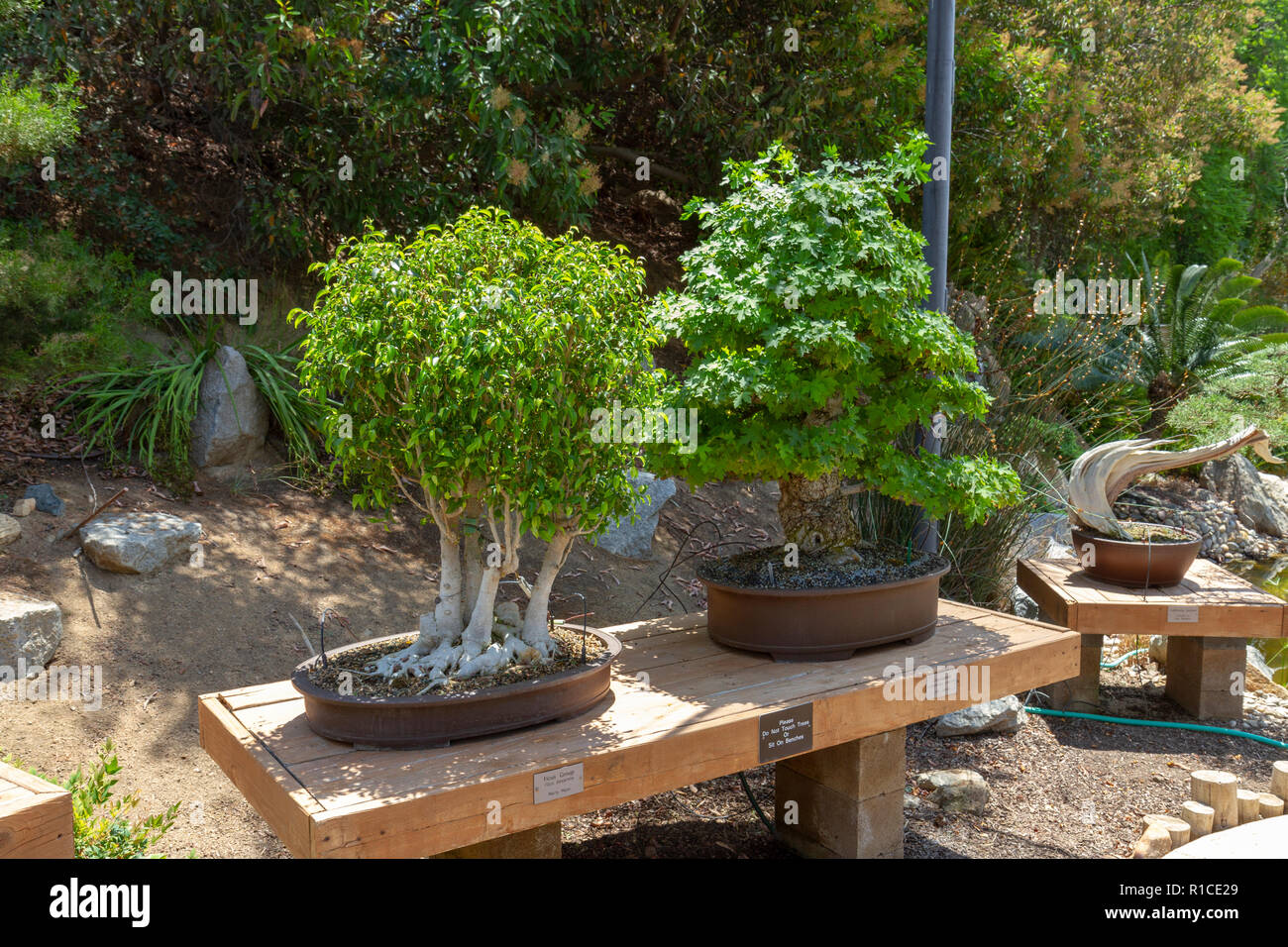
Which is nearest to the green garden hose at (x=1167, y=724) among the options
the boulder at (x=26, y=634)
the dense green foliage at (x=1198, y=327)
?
the boulder at (x=26, y=634)

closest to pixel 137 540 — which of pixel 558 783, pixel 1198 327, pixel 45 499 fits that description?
pixel 45 499

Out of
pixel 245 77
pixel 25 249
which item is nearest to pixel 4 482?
pixel 25 249

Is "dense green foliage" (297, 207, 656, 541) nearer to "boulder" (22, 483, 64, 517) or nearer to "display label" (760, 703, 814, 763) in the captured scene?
"display label" (760, 703, 814, 763)

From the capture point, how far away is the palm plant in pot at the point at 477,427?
2.16 metres

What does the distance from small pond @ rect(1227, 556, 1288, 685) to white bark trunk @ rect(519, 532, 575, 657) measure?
194 inches

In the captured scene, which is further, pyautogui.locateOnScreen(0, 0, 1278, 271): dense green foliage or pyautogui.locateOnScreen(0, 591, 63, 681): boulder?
pyautogui.locateOnScreen(0, 0, 1278, 271): dense green foliage

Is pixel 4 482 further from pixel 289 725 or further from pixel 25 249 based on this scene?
pixel 289 725

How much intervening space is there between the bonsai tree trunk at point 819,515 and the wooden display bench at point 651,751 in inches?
15.6

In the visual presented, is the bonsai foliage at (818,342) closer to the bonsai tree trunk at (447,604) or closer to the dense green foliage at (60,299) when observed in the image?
the bonsai tree trunk at (447,604)

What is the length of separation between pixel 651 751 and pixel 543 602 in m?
0.50

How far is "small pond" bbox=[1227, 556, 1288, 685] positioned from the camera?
→ 5.83 metres

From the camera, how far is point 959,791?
3.51m

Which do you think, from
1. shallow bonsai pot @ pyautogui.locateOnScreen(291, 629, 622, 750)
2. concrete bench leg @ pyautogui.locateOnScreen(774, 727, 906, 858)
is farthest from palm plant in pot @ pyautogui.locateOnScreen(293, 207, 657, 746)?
concrete bench leg @ pyautogui.locateOnScreen(774, 727, 906, 858)

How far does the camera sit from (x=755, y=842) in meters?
3.26
